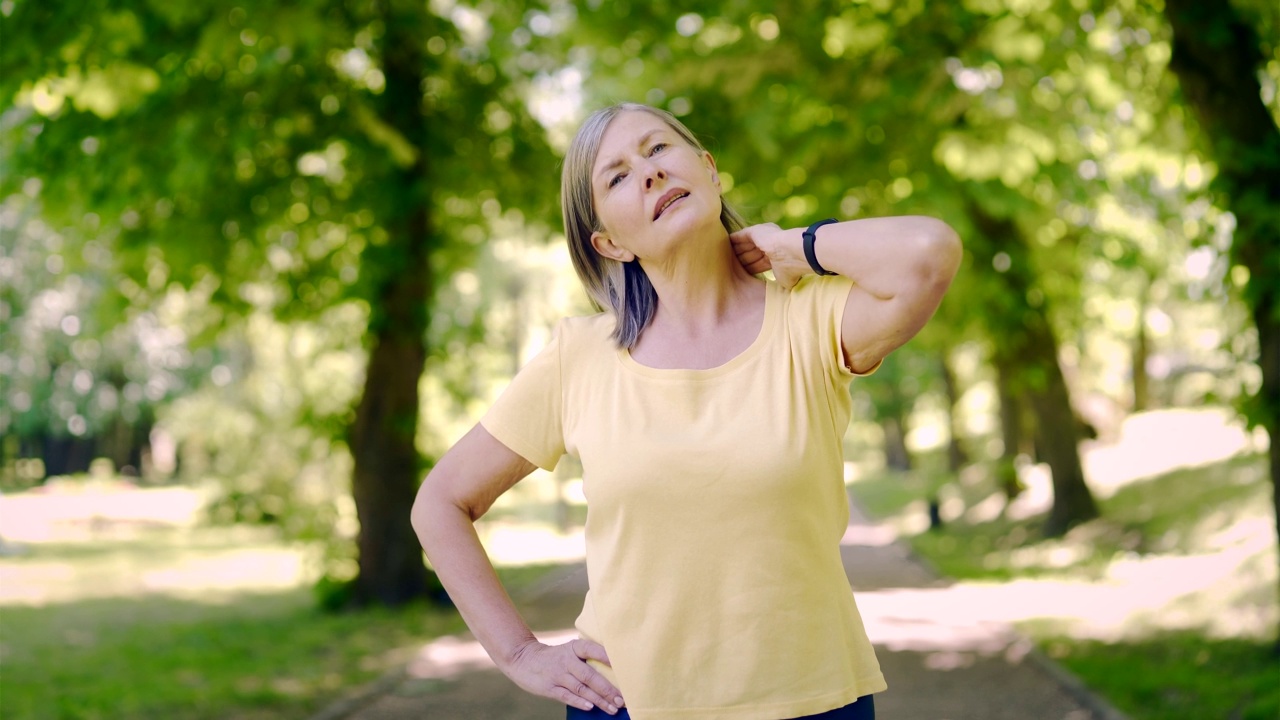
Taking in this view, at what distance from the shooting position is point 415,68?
39.7 feet

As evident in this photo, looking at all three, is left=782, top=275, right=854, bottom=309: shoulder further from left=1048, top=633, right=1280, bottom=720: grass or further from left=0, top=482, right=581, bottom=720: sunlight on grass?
left=0, top=482, right=581, bottom=720: sunlight on grass

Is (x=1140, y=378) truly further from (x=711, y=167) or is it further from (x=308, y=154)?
(x=711, y=167)

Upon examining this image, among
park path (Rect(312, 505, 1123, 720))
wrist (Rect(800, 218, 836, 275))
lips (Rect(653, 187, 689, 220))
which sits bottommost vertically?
park path (Rect(312, 505, 1123, 720))

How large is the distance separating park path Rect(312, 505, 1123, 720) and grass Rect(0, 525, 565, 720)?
458mm

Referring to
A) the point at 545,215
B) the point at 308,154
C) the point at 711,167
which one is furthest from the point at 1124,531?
the point at 711,167

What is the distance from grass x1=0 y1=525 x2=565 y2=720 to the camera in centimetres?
902

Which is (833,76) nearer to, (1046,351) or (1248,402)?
(1248,402)

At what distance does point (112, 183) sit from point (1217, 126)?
7.47m

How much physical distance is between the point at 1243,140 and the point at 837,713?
642cm

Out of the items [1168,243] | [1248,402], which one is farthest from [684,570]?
[1168,243]

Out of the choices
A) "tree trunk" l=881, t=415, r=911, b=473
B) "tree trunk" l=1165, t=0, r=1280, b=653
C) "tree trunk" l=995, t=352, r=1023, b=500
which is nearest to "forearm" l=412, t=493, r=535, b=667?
"tree trunk" l=1165, t=0, r=1280, b=653

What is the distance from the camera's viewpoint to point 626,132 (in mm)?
2623

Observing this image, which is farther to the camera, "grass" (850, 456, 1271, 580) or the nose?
"grass" (850, 456, 1271, 580)

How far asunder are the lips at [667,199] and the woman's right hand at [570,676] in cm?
89
